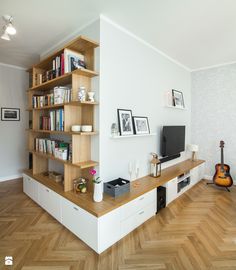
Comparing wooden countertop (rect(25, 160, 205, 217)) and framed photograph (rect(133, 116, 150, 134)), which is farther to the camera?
framed photograph (rect(133, 116, 150, 134))

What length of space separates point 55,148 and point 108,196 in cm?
101

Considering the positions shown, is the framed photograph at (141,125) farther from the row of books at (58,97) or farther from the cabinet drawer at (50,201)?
the cabinet drawer at (50,201)

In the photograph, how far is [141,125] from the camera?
267 centimetres

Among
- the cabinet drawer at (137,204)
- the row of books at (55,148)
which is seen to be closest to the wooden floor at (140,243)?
the cabinet drawer at (137,204)

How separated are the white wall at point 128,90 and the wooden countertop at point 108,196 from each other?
232 millimetres

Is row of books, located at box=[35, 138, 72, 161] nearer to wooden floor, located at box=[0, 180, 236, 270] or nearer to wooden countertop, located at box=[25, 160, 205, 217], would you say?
wooden countertop, located at box=[25, 160, 205, 217]

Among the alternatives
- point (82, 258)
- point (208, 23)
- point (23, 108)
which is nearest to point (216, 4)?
point (208, 23)

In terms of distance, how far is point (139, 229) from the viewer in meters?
2.10

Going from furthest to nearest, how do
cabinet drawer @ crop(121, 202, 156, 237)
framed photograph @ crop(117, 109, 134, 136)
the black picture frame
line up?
the black picture frame < framed photograph @ crop(117, 109, 134, 136) < cabinet drawer @ crop(121, 202, 156, 237)

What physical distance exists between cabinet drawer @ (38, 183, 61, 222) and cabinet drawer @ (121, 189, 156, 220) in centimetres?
85

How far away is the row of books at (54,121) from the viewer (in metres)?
2.28

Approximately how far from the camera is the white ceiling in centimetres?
184

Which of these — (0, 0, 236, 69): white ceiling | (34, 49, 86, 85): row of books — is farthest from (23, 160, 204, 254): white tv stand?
(0, 0, 236, 69): white ceiling

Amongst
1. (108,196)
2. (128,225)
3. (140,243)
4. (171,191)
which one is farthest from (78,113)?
(171,191)
